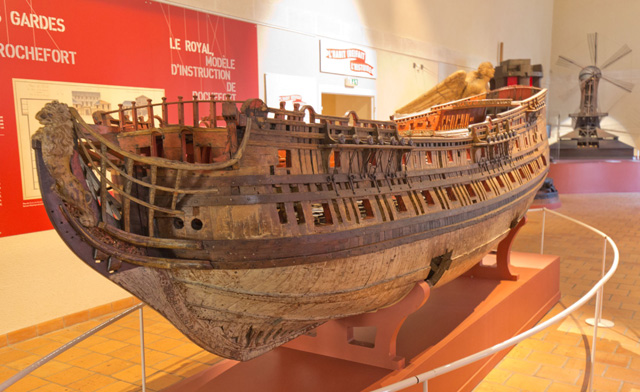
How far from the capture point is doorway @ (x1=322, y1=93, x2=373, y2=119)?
9.66 metres

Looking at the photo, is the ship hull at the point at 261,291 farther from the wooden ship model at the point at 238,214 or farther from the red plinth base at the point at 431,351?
the red plinth base at the point at 431,351

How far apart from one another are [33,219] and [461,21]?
38.3ft

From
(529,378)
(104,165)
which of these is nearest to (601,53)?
(529,378)

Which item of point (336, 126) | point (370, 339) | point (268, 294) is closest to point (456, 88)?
point (370, 339)

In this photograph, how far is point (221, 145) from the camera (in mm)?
2686

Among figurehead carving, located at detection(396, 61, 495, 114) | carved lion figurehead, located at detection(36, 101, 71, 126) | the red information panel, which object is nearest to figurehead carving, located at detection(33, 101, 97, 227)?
carved lion figurehead, located at detection(36, 101, 71, 126)

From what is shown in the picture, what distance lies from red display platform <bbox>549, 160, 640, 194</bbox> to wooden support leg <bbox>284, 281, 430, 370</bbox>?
14.1 meters

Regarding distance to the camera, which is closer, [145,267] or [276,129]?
[145,267]

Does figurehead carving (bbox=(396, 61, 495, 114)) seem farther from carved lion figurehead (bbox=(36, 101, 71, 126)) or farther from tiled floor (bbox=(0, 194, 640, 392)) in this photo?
carved lion figurehead (bbox=(36, 101, 71, 126))

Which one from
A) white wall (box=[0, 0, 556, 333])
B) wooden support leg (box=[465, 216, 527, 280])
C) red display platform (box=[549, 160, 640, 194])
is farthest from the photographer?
red display platform (box=[549, 160, 640, 194])

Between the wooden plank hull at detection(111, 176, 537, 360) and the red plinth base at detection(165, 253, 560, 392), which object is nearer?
the wooden plank hull at detection(111, 176, 537, 360)

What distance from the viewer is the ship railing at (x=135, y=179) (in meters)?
2.46

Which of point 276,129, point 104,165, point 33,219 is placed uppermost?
point 276,129

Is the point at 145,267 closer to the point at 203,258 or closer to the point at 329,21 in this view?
the point at 203,258
